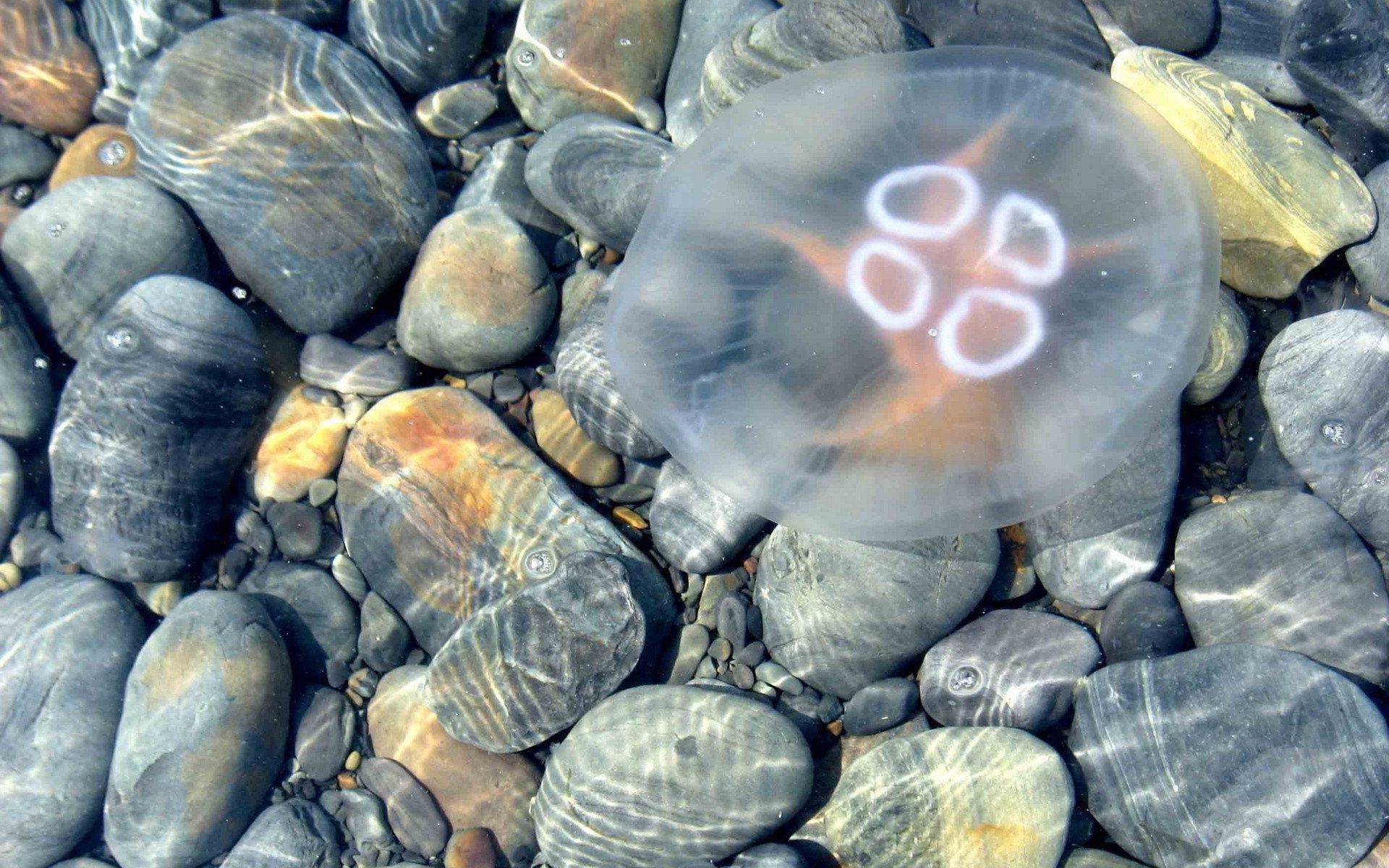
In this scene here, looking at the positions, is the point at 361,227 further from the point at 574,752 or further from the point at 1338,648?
the point at 1338,648

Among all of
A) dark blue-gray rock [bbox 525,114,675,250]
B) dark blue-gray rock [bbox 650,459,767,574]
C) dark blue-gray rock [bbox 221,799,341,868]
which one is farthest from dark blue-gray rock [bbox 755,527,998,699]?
dark blue-gray rock [bbox 221,799,341,868]

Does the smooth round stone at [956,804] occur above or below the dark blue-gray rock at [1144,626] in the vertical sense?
below

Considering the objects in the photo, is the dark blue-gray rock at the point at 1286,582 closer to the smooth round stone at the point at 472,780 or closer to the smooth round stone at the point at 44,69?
the smooth round stone at the point at 472,780

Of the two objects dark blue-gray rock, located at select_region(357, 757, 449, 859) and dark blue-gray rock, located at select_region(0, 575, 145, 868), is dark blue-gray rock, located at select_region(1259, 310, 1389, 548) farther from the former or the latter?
dark blue-gray rock, located at select_region(0, 575, 145, 868)

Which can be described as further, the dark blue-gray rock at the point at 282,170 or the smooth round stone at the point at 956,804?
the dark blue-gray rock at the point at 282,170

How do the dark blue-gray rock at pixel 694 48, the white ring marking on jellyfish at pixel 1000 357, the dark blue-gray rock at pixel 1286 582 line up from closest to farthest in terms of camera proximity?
the white ring marking on jellyfish at pixel 1000 357 < the dark blue-gray rock at pixel 1286 582 < the dark blue-gray rock at pixel 694 48

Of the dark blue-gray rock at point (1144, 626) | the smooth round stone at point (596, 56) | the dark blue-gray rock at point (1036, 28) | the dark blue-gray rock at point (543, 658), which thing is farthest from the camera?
the smooth round stone at point (596, 56)

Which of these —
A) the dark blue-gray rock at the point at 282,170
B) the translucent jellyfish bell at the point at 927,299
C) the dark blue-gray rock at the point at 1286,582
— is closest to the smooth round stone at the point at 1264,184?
the translucent jellyfish bell at the point at 927,299
